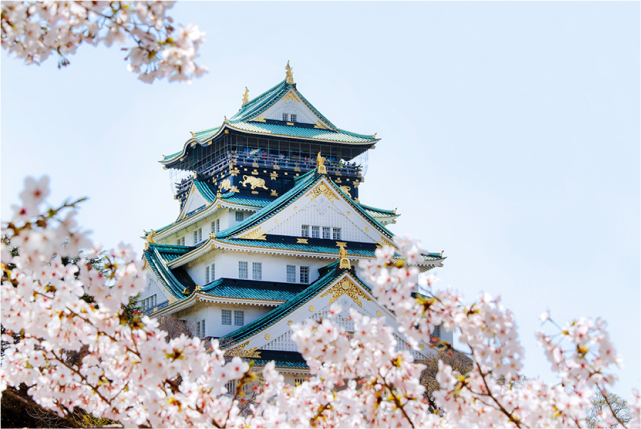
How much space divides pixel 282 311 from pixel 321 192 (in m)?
7.75

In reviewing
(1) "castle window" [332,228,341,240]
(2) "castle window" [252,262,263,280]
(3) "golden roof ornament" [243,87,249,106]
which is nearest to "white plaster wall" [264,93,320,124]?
(3) "golden roof ornament" [243,87,249,106]

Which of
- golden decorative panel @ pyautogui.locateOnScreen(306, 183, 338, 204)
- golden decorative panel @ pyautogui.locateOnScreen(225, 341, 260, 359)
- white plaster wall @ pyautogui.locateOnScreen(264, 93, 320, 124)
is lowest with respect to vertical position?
golden decorative panel @ pyautogui.locateOnScreen(225, 341, 260, 359)

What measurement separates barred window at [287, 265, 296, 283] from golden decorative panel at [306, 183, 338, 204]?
3611 millimetres

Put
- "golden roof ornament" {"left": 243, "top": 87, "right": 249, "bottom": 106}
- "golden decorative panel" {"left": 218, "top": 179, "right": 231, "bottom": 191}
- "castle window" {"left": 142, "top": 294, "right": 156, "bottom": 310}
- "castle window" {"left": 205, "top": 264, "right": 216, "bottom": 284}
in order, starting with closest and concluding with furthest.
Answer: "castle window" {"left": 205, "top": 264, "right": 216, "bottom": 284}, "castle window" {"left": 142, "top": 294, "right": 156, "bottom": 310}, "golden decorative panel" {"left": 218, "top": 179, "right": 231, "bottom": 191}, "golden roof ornament" {"left": 243, "top": 87, "right": 249, "bottom": 106}

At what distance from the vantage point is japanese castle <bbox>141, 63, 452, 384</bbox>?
33.7 meters

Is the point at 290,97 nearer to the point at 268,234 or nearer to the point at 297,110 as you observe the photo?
the point at 297,110

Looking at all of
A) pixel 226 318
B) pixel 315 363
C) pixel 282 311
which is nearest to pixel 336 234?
pixel 282 311

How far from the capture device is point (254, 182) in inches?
1622

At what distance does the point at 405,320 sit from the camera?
704cm

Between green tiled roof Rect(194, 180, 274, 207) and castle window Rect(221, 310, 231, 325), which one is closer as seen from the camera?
castle window Rect(221, 310, 231, 325)

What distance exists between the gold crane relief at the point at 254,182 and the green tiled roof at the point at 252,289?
6.85 m

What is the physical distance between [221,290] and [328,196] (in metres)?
7.60

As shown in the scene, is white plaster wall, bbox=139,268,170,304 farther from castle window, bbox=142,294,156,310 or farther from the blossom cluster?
the blossom cluster

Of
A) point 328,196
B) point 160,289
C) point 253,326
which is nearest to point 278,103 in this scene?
point 328,196
